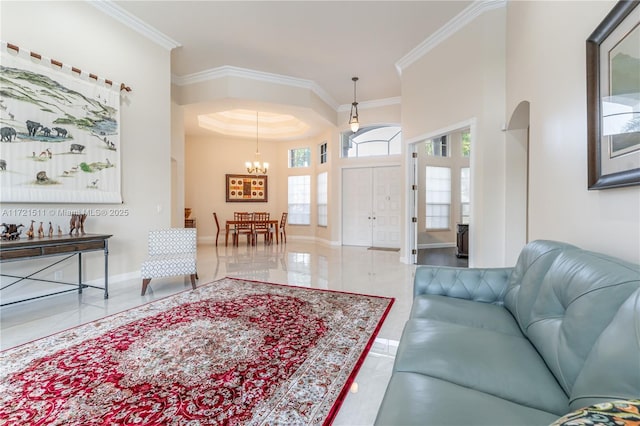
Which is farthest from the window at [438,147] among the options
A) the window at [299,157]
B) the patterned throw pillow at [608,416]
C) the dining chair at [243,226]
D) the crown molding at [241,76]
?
the patterned throw pillow at [608,416]

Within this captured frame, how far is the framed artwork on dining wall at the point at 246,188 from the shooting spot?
9211mm

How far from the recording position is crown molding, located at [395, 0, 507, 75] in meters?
3.76

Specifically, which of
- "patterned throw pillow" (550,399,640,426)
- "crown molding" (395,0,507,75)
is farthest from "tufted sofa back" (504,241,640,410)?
"crown molding" (395,0,507,75)

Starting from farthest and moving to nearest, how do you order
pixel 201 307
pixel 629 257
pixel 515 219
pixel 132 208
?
pixel 132 208 → pixel 515 219 → pixel 201 307 → pixel 629 257

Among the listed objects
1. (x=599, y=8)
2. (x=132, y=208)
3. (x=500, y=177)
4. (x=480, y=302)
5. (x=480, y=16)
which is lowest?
(x=480, y=302)

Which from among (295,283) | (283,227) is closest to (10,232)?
(295,283)

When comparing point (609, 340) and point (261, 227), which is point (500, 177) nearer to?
point (609, 340)

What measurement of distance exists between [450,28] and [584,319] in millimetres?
4569

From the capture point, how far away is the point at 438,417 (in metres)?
0.92

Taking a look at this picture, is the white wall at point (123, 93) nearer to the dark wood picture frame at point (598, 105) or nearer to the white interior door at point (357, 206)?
the white interior door at point (357, 206)

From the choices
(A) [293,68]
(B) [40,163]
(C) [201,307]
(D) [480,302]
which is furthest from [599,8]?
(B) [40,163]

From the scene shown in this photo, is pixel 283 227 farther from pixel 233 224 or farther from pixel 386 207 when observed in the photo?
pixel 386 207

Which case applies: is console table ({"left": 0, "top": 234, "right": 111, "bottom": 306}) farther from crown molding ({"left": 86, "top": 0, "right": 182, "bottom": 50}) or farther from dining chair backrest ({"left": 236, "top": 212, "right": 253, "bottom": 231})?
dining chair backrest ({"left": 236, "top": 212, "right": 253, "bottom": 231})

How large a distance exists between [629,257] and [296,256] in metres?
5.43
